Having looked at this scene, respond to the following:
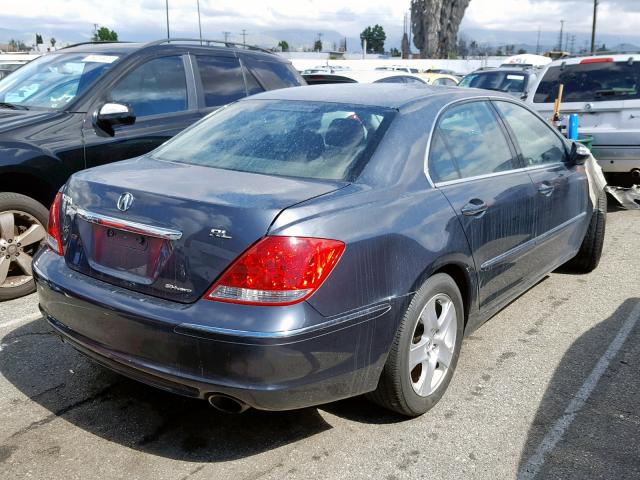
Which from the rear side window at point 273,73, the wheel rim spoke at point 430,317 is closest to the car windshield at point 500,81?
the rear side window at point 273,73

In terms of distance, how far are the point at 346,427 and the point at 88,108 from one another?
3309 millimetres

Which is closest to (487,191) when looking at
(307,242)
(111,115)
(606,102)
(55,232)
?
(307,242)

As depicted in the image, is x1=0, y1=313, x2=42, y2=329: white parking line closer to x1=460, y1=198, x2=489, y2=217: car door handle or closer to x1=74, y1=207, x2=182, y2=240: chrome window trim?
x1=74, y1=207, x2=182, y2=240: chrome window trim

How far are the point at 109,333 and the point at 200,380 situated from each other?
1.62ft

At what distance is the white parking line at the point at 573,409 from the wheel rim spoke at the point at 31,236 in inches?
144

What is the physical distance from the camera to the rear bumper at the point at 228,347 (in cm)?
258

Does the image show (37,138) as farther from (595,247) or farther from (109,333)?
(595,247)

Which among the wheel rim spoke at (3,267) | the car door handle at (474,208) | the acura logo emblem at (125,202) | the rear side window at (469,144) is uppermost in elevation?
the rear side window at (469,144)

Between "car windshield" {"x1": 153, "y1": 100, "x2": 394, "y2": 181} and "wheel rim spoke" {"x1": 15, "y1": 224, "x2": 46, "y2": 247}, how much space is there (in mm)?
1597

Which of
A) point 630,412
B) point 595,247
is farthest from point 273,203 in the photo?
point 595,247

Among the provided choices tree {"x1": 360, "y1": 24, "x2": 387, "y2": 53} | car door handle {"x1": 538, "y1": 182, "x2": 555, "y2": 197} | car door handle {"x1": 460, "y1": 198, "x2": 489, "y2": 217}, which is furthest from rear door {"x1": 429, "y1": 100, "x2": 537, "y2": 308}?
tree {"x1": 360, "y1": 24, "x2": 387, "y2": 53}

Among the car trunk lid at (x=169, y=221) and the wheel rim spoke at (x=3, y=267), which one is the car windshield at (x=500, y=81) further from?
the car trunk lid at (x=169, y=221)

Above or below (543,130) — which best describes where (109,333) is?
below

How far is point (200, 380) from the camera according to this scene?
2654 millimetres
